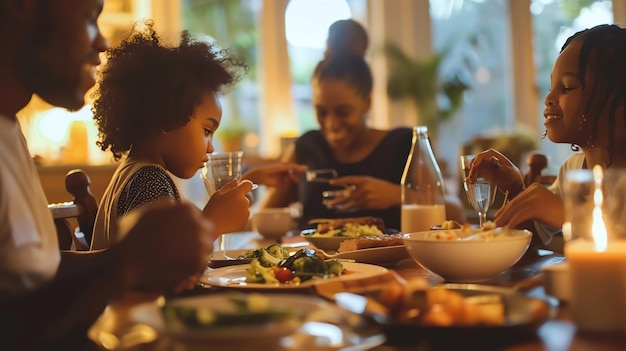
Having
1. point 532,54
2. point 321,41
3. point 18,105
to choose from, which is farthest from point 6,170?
point 532,54

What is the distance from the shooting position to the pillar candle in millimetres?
779

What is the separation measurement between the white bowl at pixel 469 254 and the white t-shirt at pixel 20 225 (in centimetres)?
54

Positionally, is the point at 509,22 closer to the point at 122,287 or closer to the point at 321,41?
the point at 321,41

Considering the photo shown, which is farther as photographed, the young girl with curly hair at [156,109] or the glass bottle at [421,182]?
the glass bottle at [421,182]

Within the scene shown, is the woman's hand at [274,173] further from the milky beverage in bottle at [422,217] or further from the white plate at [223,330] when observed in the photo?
the white plate at [223,330]

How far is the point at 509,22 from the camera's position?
6289 mm

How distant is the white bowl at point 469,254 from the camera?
3.47ft

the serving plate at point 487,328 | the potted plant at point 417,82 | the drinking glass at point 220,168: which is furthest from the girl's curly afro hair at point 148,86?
the potted plant at point 417,82

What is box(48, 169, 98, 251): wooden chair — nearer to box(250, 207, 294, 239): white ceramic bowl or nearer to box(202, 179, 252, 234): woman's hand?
box(202, 179, 252, 234): woman's hand

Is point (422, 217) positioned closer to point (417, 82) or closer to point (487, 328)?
point (487, 328)

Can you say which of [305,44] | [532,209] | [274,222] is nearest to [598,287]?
[532,209]

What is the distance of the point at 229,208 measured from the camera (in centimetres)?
131

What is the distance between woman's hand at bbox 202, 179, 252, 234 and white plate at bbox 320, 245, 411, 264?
0.19 meters

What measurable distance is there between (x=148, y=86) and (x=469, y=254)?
888 millimetres
